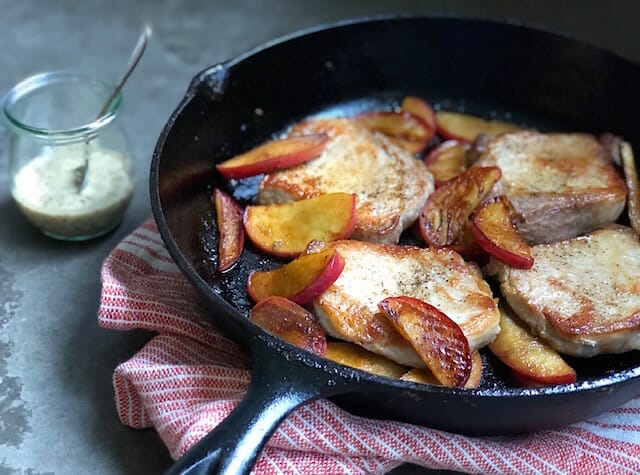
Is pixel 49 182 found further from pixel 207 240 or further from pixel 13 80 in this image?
pixel 13 80

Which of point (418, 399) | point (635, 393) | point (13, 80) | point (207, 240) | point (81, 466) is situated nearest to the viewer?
point (418, 399)

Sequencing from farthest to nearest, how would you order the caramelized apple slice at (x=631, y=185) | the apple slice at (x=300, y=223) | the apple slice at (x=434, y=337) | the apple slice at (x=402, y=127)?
the apple slice at (x=402, y=127) → the caramelized apple slice at (x=631, y=185) → the apple slice at (x=300, y=223) → the apple slice at (x=434, y=337)

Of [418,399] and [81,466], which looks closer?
[418,399]

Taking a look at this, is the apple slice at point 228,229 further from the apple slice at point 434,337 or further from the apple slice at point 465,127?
the apple slice at point 465,127

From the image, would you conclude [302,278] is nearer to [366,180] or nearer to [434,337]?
[434,337]

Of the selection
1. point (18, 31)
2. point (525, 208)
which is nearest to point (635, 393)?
point (525, 208)

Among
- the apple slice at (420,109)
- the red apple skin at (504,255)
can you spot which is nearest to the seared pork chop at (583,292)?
the red apple skin at (504,255)

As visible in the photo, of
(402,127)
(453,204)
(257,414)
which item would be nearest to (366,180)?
(453,204)

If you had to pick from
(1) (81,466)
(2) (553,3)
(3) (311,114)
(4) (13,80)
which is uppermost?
(2) (553,3)
